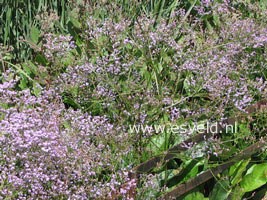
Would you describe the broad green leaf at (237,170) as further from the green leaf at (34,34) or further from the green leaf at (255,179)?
the green leaf at (34,34)

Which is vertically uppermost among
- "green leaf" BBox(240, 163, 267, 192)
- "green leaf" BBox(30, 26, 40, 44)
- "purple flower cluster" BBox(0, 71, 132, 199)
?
"green leaf" BBox(30, 26, 40, 44)

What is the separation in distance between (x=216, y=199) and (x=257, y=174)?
1.06 feet

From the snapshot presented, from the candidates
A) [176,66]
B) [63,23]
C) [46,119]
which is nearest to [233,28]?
[176,66]

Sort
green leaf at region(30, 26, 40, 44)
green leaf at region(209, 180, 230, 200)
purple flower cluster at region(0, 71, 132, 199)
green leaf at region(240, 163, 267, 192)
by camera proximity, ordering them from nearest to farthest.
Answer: purple flower cluster at region(0, 71, 132, 199), green leaf at region(209, 180, 230, 200), green leaf at region(240, 163, 267, 192), green leaf at region(30, 26, 40, 44)

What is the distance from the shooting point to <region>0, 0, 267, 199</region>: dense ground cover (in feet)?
9.95

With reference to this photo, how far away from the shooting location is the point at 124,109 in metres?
3.62

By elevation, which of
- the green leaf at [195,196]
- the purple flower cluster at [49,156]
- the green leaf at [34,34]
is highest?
the green leaf at [34,34]

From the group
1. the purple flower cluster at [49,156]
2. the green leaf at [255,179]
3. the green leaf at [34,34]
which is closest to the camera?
the purple flower cluster at [49,156]

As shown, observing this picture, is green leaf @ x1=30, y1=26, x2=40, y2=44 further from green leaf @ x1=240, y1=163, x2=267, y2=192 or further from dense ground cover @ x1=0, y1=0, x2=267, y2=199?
green leaf @ x1=240, y1=163, x2=267, y2=192

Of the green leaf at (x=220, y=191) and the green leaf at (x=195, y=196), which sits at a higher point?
the green leaf at (x=220, y=191)

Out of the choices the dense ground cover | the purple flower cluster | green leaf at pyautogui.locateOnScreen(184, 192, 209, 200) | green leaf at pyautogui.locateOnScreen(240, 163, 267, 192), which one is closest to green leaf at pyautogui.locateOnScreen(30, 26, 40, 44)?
the dense ground cover

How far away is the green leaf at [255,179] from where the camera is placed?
376cm

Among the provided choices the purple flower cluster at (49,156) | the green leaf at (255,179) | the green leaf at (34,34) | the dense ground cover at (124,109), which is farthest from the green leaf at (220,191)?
the green leaf at (34,34)

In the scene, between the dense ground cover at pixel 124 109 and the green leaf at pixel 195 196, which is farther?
the green leaf at pixel 195 196
